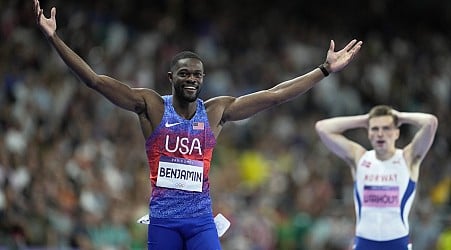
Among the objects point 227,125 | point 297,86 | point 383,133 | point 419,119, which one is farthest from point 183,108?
point 227,125

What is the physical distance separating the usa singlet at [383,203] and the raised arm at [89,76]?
3.02m

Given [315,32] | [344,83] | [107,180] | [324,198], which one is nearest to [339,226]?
[324,198]

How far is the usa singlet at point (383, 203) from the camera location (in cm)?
1015

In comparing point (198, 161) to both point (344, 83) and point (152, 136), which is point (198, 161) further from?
point (344, 83)

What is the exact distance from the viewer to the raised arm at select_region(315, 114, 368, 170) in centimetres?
1079

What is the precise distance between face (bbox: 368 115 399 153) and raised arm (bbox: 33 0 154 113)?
297cm

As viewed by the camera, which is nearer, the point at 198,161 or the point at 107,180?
the point at 198,161

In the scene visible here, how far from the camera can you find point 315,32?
66.5 feet

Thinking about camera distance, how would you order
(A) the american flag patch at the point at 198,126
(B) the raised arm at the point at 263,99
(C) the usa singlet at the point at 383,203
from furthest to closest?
(C) the usa singlet at the point at 383,203 < (B) the raised arm at the point at 263,99 < (A) the american flag patch at the point at 198,126

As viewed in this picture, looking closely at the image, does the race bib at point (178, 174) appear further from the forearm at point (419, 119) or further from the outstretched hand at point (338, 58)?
the forearm at point (419, 119)

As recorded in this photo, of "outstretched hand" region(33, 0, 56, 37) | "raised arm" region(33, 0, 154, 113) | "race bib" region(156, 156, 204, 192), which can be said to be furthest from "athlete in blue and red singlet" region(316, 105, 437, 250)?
"outstretched hand" region(33, 0, 56, 37)

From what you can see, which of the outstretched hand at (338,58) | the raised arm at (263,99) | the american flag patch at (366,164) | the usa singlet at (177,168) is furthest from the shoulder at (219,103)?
the american flag patch at (366,164)

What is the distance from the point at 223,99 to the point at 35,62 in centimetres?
Result: 742

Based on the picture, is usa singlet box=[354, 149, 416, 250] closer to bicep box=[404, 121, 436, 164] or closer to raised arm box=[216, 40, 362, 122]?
bicep box=[404, 121, 436, 164]
